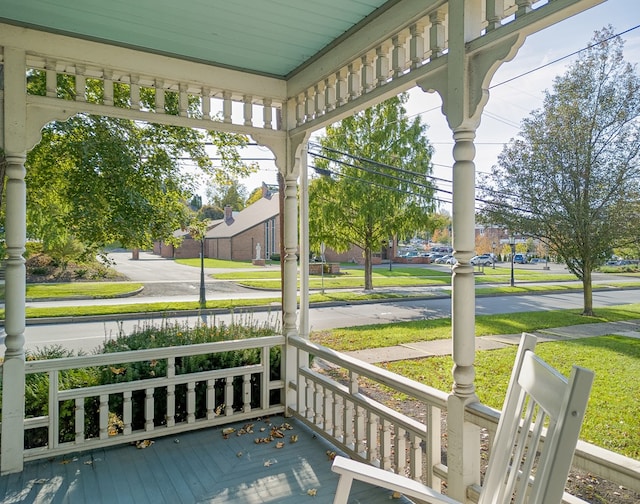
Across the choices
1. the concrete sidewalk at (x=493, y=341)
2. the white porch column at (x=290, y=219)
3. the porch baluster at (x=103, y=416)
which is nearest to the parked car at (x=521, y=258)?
the concrete sidewalk at (x=493, y=341)

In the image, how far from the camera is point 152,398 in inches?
121

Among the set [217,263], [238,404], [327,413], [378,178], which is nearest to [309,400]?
[327,413]

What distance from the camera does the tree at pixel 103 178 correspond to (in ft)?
14.1

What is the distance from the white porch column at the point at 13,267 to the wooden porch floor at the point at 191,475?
9.6 inches

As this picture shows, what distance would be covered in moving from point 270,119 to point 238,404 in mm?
2413

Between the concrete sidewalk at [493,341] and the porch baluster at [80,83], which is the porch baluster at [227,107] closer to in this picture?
the porch baluster at [80,83]

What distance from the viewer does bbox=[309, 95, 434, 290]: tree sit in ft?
41.4

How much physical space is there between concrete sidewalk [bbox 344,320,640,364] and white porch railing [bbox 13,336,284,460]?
9.44 feet

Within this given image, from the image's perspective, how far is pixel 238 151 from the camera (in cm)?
630

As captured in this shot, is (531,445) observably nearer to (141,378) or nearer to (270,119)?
(141,378)

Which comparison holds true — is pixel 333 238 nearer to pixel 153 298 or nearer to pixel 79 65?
pixel 153 298

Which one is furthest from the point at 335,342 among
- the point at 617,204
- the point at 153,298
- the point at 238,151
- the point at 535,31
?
the point at 153,298

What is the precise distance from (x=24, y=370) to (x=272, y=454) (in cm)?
167

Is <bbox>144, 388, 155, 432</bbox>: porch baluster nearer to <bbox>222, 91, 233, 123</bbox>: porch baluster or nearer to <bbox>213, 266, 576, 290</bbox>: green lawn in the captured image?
<bbox>222, 91, 233, 123</bbox>: porch baluster
